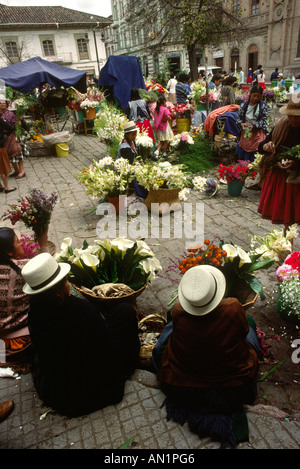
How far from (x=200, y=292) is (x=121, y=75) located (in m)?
9.85

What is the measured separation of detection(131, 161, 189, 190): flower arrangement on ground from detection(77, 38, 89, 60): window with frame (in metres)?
39.2

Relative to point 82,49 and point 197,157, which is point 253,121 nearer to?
point 197,157

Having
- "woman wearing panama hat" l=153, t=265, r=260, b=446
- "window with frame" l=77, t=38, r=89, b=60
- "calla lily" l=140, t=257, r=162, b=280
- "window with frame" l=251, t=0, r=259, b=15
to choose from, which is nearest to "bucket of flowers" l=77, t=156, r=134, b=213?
"calla lily" l=140, t=257, r=162, b=280

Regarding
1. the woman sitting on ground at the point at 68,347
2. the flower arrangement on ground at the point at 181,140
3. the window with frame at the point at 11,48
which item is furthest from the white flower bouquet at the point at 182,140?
the window with frame at the point at 11,48

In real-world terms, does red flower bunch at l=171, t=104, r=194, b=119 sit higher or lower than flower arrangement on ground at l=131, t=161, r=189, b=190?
higher

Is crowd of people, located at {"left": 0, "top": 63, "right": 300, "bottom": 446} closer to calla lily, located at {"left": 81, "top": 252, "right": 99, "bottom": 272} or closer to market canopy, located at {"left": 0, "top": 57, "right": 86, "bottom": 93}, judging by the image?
calla lily, located at {"left": 81, "top": 252, "right": 99, "bottom": 272}

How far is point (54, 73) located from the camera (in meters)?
9.82

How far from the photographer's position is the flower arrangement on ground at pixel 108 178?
517 centimetres

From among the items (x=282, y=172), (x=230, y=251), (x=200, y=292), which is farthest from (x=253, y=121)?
(x=200, y=292)

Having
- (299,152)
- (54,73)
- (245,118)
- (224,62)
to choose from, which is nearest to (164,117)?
(245,118)

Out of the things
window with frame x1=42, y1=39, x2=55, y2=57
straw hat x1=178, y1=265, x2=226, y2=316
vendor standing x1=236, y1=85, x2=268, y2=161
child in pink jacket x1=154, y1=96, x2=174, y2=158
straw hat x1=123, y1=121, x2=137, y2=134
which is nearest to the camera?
straw hat x1=178, y1=265, x2=226, y2=316

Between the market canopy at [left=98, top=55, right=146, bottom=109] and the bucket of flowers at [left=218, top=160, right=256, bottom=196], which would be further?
the market canopy at [left=98, top=55, right=146, bottom=109]

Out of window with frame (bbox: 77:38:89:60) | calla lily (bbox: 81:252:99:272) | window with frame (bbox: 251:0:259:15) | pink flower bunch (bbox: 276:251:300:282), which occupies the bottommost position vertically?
pink flower bunch (bbox: 276:251:300:282)

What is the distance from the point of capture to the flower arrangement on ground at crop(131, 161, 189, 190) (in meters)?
5.23
